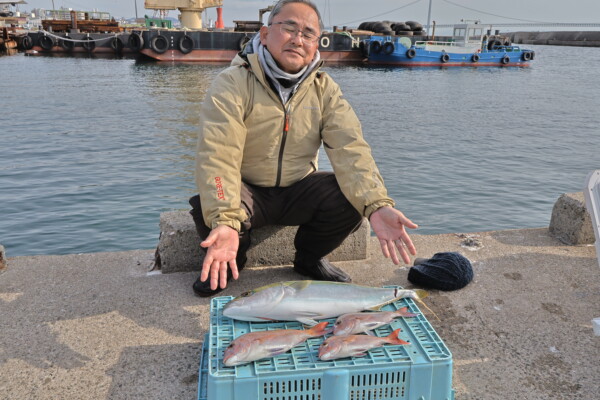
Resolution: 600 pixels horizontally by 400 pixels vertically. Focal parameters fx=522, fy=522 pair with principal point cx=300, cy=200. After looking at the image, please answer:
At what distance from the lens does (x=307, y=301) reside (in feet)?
8.55

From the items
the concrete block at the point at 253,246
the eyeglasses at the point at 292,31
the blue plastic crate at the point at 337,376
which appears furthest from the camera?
the concrete block at the point at 253,246

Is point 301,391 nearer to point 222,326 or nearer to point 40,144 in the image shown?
point 222,326

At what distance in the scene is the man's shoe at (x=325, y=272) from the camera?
3.45 m

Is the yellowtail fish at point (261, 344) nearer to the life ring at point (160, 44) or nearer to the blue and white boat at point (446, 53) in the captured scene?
the life ring at point (160, 44)

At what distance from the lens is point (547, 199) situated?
8891mm

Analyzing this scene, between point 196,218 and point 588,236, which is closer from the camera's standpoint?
point 196,218

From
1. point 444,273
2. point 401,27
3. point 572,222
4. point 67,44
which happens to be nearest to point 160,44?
point 67,44

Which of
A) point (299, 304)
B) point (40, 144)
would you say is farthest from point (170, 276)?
point (40, 144)

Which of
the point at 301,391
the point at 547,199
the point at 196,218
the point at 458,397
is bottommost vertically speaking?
the point at 547,199

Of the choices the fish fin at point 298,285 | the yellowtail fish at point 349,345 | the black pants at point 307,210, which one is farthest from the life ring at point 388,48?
the yellowtail fish at point 349,345

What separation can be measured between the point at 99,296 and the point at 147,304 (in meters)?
0.33

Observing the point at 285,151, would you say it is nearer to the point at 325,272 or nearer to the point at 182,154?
the point at 325,272

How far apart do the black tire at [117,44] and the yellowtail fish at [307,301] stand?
131ft

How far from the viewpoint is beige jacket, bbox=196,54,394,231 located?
289cm
